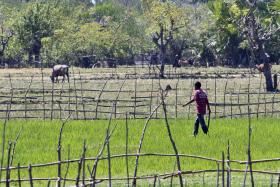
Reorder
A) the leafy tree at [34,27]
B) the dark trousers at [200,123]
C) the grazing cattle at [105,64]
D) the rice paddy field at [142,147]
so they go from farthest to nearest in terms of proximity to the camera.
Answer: the grazing cattle at [105,64]
the leafy tree at [34,27]
the dark trousers at [200,123]
the rice paddy field at [142,147]

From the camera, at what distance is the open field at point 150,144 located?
11.0 m

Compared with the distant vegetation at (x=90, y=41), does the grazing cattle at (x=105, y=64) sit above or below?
below

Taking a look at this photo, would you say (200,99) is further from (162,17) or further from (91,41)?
(91,41)

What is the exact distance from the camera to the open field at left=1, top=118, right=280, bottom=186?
11.0m

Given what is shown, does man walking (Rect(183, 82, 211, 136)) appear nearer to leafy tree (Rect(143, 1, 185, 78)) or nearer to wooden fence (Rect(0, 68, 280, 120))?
wooden fence (Rect(0, 68, 280, 120))

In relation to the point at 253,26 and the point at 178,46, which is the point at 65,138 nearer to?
the point at 253,26

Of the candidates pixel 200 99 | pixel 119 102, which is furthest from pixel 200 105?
pixel 119 102

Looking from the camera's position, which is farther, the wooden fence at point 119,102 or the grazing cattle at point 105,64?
the grazing cattle at point 105,64

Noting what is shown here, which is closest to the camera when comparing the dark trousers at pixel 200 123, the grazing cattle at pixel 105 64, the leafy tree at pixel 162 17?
the dark trousers at pixel 200 123

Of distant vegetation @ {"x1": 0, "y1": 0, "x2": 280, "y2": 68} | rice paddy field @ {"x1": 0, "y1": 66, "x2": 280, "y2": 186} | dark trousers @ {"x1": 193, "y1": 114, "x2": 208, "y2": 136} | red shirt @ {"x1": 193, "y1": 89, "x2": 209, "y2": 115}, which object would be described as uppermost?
distant vegetation @ {"x1": 0, "y1": 0, "x2": 280, "y2": 68}

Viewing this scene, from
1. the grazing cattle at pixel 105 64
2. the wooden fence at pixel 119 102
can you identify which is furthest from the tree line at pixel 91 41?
the wooden fence at pixel 119 102

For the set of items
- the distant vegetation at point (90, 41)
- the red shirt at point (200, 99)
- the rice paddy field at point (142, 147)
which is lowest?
the rice paddy field at point (142, 147)

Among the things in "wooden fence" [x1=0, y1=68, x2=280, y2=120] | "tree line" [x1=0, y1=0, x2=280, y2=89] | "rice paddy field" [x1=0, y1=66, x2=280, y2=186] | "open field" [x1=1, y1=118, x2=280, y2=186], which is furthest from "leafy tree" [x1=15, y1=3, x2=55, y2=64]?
"open field" [x1=1, y1=118, x2=280, y2=186]

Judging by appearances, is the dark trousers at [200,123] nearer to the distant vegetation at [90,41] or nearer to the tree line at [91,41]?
the tree line at [91,41]
